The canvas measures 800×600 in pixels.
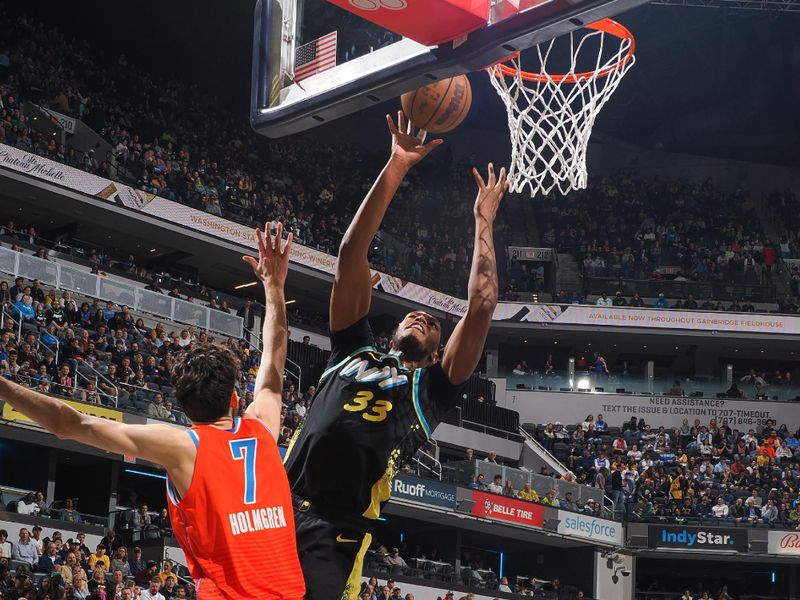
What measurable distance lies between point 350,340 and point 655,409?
31.4 metres

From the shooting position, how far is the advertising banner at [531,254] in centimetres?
3844

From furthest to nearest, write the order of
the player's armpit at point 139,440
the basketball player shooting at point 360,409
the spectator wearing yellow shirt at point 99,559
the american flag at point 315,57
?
the spectator wearing yellow shirt at point 99,559, the american flag at point 315,57, the basketball player shooting at point 360,409, the player's armpit at point 139,440

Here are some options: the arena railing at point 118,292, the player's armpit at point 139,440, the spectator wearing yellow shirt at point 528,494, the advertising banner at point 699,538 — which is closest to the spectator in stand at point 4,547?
the arena railing at point 118,292

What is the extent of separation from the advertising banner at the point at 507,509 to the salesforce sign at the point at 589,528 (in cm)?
72

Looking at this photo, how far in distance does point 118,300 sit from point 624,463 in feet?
46.8

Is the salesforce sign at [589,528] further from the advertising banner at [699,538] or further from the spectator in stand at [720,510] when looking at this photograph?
the spectator in stand at [720,510]

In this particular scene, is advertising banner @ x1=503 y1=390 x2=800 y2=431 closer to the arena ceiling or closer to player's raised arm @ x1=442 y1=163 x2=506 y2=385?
the arena ceiling

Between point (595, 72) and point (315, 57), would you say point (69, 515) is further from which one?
point (315, 57)

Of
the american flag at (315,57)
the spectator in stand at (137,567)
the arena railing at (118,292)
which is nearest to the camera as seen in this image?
the american flag at (315,57)

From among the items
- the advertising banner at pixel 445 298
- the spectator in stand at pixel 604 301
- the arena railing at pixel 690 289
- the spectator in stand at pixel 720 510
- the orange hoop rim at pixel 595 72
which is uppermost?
the arena railing at pixel 690 289

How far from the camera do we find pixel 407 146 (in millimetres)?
4984

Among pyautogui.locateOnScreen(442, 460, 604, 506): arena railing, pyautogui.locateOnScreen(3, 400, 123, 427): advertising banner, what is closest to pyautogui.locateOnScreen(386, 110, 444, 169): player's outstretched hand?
pyautogui.locateOnScreen(3, 400, 123, 427): advertising banner

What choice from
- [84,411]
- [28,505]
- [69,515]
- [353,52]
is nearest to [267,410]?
[353,52]

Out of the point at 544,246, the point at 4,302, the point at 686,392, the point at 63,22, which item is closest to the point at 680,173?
the point at 544,246
